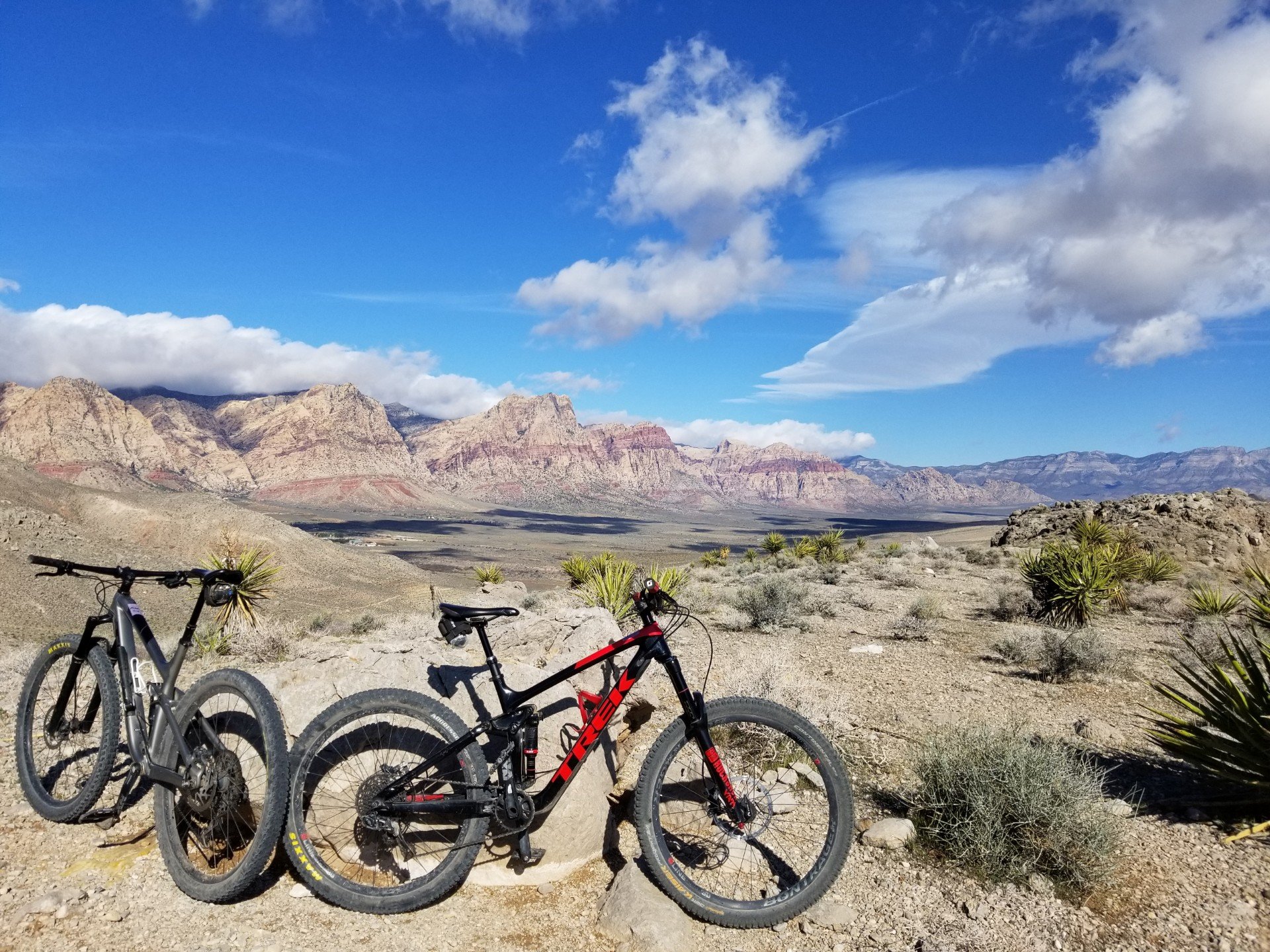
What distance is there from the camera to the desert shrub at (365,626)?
1512 cm

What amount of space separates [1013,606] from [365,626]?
13549 mm

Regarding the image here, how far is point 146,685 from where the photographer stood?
145 inches

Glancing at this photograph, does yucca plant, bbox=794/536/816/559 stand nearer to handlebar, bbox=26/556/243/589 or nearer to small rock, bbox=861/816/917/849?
small rock, bbox=861/816/917/849

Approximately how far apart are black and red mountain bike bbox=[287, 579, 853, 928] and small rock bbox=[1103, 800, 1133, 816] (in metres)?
2.27

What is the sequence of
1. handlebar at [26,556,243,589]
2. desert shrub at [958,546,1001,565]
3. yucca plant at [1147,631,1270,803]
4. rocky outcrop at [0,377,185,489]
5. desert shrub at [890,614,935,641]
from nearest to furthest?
handlebar at [26,556,243,589], yucca plant at [1147,631,1270,803], desert shrub at [890,614,935,641], desert shrub at [958,546,1001,565], rocky outcrop at [0,377,185,489]

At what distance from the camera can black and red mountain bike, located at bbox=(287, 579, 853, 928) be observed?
3.42 metres

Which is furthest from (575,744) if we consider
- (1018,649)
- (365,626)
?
(365,626)

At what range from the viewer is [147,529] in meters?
52.9

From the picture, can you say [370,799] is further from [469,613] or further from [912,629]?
[912,629]

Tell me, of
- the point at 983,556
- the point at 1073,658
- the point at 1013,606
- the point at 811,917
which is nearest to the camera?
the point at 811,917

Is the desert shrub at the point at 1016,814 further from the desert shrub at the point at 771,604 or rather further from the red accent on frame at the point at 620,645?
the desert shrub at the point at 771,604

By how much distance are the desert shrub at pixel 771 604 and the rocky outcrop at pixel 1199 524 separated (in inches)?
487

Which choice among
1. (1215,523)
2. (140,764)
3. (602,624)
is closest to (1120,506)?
(1215,523)

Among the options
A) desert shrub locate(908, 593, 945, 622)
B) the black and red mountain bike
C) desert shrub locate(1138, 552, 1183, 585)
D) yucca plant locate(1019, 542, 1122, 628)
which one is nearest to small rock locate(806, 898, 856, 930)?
the black and red mountain bike
